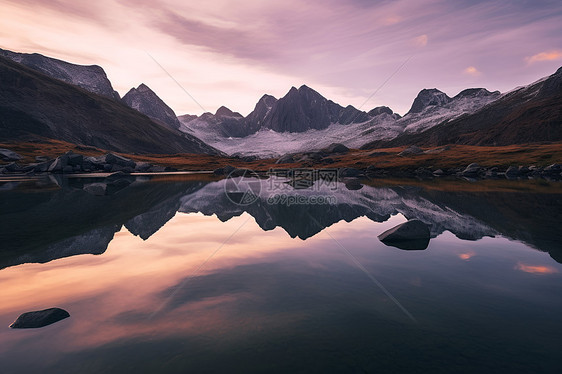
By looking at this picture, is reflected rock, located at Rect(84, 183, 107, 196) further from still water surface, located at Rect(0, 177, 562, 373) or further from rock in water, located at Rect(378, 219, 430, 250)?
rock in water, located at Rect(378, 219, 430, 250)

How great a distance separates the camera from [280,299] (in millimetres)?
11344

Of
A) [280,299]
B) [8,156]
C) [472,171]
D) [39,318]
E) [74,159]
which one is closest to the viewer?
[39,318]

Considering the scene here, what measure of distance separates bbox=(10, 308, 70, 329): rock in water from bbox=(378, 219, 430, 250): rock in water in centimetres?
1699

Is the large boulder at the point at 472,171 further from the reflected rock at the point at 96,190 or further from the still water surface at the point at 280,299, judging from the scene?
the reflected rock at the point at 96,190

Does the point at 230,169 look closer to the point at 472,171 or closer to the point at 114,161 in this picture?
the point at 114,161

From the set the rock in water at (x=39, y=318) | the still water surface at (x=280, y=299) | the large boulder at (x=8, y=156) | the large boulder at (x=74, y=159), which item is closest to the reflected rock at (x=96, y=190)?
the still water surface at (x=280, y=299)

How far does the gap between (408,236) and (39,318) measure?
19316mm

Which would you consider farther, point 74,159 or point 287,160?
point 287,160

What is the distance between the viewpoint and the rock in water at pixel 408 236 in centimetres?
1976

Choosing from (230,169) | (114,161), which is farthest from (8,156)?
(230,169)

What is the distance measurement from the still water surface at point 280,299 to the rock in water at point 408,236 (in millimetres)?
696

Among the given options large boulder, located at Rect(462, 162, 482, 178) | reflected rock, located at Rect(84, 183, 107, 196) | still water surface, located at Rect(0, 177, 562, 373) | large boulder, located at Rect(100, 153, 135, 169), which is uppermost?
large boulder, located at Rect(100, 153, 135, 169)

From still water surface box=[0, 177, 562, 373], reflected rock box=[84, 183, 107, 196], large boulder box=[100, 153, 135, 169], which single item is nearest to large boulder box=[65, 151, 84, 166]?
large boulder box=[100, 153, 135, 169]

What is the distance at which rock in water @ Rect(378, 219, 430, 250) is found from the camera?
19756 millimetres
